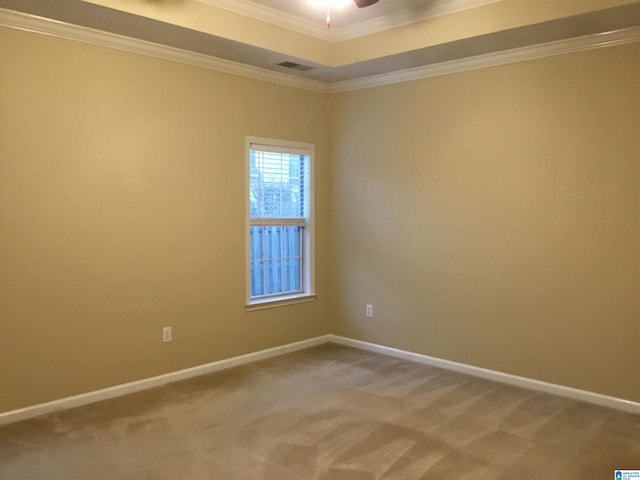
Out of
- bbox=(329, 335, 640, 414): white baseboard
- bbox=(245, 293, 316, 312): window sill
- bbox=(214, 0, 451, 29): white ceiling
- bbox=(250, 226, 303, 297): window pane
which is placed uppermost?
bbox=(214, 0, 451, 29): white ceiling

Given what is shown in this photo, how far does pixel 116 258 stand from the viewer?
155 inches

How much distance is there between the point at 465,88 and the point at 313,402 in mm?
2743

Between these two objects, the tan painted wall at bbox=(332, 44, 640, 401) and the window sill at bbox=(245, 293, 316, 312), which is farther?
the window sill at bbox=(245, 293, 316, 312)

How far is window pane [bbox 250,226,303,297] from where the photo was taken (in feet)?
16.4

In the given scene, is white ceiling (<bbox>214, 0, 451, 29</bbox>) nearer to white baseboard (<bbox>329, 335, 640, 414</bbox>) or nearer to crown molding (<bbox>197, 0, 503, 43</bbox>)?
crown molding (<bbox>197, 0, 503, 43</bbox>)

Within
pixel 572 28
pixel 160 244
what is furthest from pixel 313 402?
pixel 572 28

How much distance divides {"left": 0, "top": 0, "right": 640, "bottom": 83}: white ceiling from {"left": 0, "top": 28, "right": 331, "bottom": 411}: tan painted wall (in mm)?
230

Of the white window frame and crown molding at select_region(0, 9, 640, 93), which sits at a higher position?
crown molding at select_region(0, 9, 640, 93)

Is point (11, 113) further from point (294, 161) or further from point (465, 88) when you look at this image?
point (465, 88)

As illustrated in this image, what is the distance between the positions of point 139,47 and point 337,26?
158cm

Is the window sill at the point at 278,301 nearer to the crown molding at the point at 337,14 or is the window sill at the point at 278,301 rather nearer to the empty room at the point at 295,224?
the empty room at the point at 295,224

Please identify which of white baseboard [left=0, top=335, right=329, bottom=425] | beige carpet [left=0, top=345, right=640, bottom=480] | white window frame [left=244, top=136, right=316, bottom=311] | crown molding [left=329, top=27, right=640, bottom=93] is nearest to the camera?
beige carpet [left=0, top=345, right=640, bottom=480]

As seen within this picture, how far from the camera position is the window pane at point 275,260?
16.4 ft

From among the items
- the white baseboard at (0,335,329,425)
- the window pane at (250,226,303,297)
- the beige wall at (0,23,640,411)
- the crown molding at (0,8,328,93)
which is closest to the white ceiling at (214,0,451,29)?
the crown molding at (0,8,328,93)
